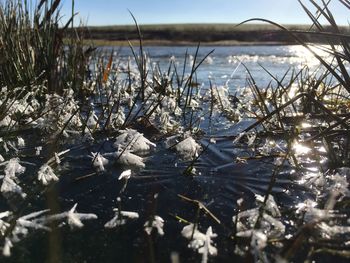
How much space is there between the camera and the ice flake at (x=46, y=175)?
8.20ft

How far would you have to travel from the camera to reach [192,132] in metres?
3.75

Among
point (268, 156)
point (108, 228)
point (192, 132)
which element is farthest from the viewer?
point (192, 132)

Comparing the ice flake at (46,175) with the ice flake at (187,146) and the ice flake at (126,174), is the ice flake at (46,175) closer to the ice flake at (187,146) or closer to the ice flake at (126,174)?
the ice flake at (126,174)

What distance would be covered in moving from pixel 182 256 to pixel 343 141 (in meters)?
1.95

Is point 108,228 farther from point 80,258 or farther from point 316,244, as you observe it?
point 316,244

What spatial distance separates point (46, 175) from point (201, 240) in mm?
1171

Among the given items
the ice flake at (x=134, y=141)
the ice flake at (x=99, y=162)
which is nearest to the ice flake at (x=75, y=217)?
the ice flake at (x=99, y=162)

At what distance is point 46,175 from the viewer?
2566 millimetres

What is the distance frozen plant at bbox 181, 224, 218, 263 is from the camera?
1718 mm

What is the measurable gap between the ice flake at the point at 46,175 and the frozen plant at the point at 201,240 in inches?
39.6

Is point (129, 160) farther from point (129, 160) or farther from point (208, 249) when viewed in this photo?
point (208, 249)

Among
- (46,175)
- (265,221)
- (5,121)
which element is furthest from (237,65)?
(265,221)

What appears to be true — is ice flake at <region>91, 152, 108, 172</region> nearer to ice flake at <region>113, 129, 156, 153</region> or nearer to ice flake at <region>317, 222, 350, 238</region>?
ice flake at <region>113, 129, 156, 153</region>

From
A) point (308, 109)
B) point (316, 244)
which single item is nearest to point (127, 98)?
point (308, 109)
